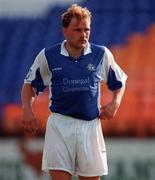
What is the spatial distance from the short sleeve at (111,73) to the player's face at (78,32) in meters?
0.16

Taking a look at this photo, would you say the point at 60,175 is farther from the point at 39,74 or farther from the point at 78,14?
the point at 78,14

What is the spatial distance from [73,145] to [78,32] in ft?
1.84

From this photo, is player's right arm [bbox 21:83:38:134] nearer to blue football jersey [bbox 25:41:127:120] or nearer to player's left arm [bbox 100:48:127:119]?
blue football jersey [bbox 25:41:127:120]

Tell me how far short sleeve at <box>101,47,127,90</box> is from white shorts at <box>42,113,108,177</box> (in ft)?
0.74

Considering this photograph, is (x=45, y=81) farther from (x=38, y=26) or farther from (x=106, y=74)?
(x=38, y=26)

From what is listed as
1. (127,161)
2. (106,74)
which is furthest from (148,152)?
(106,74)

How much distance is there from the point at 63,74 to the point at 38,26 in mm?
8782

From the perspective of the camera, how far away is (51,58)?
4.45 m

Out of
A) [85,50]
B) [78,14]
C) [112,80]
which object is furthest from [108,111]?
[78,14]

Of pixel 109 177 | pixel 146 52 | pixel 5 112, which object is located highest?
pixel 146 52

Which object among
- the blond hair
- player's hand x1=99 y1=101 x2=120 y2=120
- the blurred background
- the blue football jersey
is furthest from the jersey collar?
the blurred background

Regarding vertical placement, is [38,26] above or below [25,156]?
above

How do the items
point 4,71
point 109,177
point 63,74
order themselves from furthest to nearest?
point 4,71 < point 109,177 < point 63,74

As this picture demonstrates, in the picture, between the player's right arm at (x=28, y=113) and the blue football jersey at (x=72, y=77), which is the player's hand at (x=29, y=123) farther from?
the blue football jersey at (x=72, y=77)
